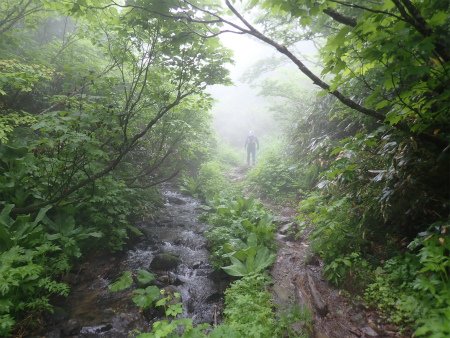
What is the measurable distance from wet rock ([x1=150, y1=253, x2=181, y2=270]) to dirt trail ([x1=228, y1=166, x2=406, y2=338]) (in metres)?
2.05

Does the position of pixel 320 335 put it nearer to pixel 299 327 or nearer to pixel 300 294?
pixel 299 327

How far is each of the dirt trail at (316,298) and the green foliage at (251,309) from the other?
0.26 meters

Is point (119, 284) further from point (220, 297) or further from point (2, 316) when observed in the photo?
point (220, 297)

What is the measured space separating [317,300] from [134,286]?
308 cm

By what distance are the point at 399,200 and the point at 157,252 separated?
15.5 feet

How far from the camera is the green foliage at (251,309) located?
2.60 metres

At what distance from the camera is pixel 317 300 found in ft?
10.4

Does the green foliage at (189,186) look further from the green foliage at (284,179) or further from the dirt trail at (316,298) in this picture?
the dirt trail at (316,298)

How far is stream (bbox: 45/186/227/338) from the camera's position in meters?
3.16

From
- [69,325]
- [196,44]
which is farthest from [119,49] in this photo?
[69,325]

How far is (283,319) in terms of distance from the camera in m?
2.88

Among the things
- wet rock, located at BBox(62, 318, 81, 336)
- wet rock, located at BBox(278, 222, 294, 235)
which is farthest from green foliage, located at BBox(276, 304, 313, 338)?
wet rock, located at BBox(62, 318, 81, 336)

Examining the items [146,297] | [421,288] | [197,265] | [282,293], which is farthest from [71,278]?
[421,288]

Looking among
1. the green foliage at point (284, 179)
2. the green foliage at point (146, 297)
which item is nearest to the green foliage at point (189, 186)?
the green foliage at point (284, 179)
